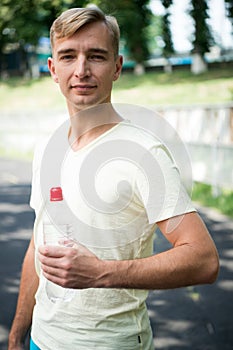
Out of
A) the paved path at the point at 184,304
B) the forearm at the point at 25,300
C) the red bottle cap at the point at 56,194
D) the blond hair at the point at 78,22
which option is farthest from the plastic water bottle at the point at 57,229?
the paved path at the point at 184,304

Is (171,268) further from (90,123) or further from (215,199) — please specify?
(215,199)

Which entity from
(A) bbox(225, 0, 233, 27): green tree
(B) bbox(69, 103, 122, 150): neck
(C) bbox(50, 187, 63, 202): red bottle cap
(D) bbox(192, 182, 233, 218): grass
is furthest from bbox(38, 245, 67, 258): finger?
(D) bbox(192, 182, 233, 218): grass

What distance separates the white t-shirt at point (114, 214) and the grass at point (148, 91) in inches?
807

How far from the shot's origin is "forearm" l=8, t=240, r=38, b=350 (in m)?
2.11

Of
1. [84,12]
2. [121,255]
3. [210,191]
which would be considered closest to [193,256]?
[121,255]

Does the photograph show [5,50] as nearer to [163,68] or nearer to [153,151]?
[163,68]

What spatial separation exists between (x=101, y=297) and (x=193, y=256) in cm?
39

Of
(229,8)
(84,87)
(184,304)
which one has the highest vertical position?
(84,87)

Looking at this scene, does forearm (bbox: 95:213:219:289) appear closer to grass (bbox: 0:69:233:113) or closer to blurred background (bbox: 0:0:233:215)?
blurred background (bbox: 0:0:233:215)

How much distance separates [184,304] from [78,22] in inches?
147

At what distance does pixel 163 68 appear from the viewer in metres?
36.2

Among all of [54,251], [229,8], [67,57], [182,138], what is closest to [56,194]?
[54,251]

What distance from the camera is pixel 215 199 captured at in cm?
970

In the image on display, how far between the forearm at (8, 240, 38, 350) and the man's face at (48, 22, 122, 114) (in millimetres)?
658
